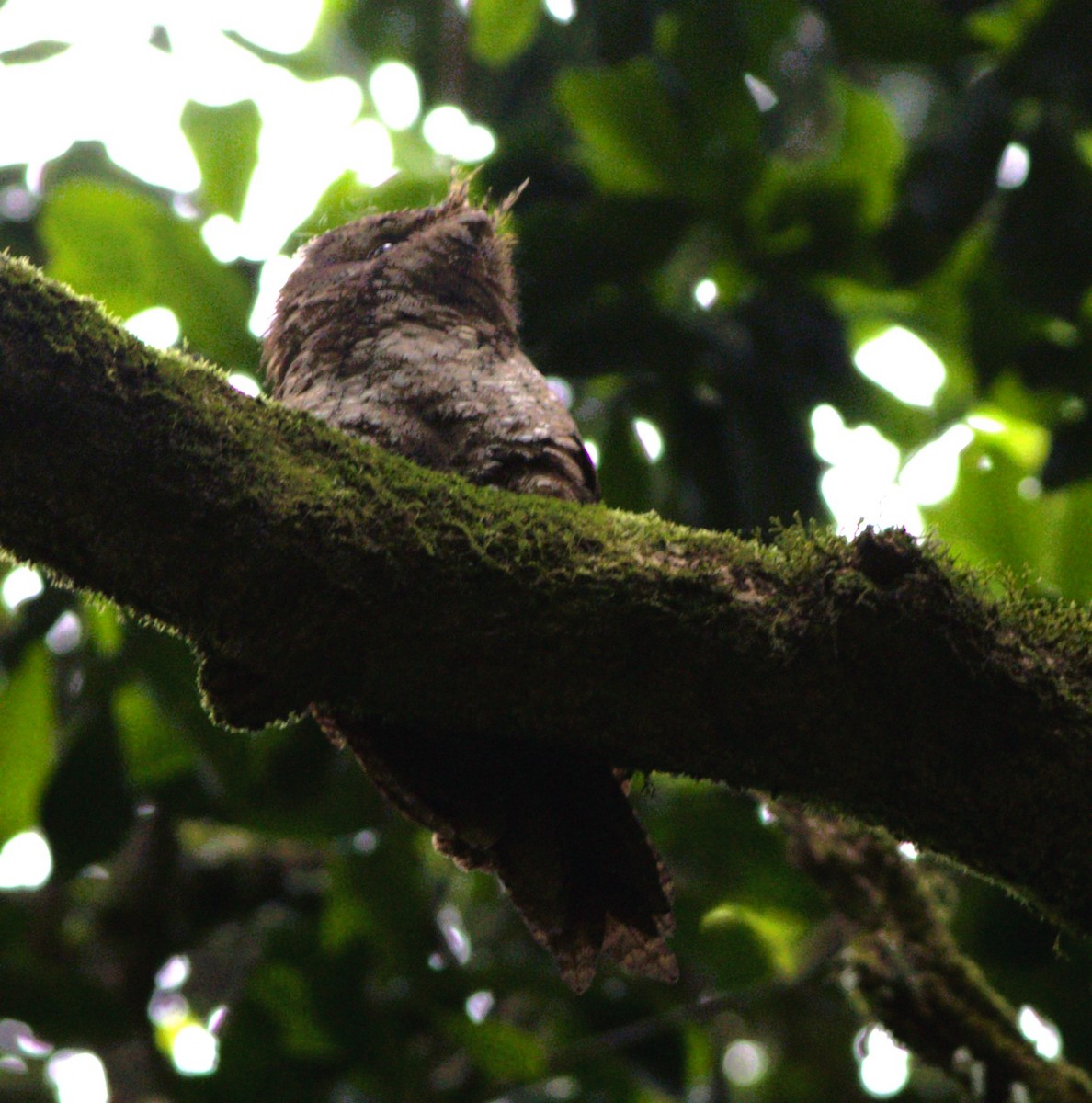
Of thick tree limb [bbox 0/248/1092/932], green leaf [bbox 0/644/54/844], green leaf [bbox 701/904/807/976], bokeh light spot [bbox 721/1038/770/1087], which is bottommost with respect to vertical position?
bokeh light spot [bbox 721/1038/770/1087]

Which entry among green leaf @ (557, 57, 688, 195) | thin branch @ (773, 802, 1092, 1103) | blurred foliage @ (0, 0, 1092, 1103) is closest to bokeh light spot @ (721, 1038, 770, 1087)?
blurred foliage @ (0, 0, 1092, 1103)

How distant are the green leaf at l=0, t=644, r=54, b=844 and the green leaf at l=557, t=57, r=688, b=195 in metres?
1.99

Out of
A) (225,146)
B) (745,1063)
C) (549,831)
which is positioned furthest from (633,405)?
(745,1063)

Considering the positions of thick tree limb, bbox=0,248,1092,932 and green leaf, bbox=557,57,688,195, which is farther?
green leaf, bbox=557,57,688,195

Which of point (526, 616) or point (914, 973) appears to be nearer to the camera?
point (526, 616)

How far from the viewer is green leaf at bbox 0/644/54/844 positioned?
3.10 m

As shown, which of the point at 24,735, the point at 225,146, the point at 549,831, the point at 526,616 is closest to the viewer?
the point at 526,616

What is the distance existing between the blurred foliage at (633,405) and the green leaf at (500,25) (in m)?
0.01

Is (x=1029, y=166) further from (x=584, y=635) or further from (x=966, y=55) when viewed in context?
(x=584, y=635)

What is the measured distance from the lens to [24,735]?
10.2ft

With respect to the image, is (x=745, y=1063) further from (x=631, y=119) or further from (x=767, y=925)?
(x=631, y=119)

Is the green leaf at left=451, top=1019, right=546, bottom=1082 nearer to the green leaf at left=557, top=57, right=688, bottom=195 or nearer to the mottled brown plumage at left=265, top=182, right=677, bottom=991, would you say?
the mottled brown plumage at left=265, top=182, right=677, bottom=991

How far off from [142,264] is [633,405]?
1.37 metres

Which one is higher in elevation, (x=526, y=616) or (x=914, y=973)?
(x=526, y=616)
